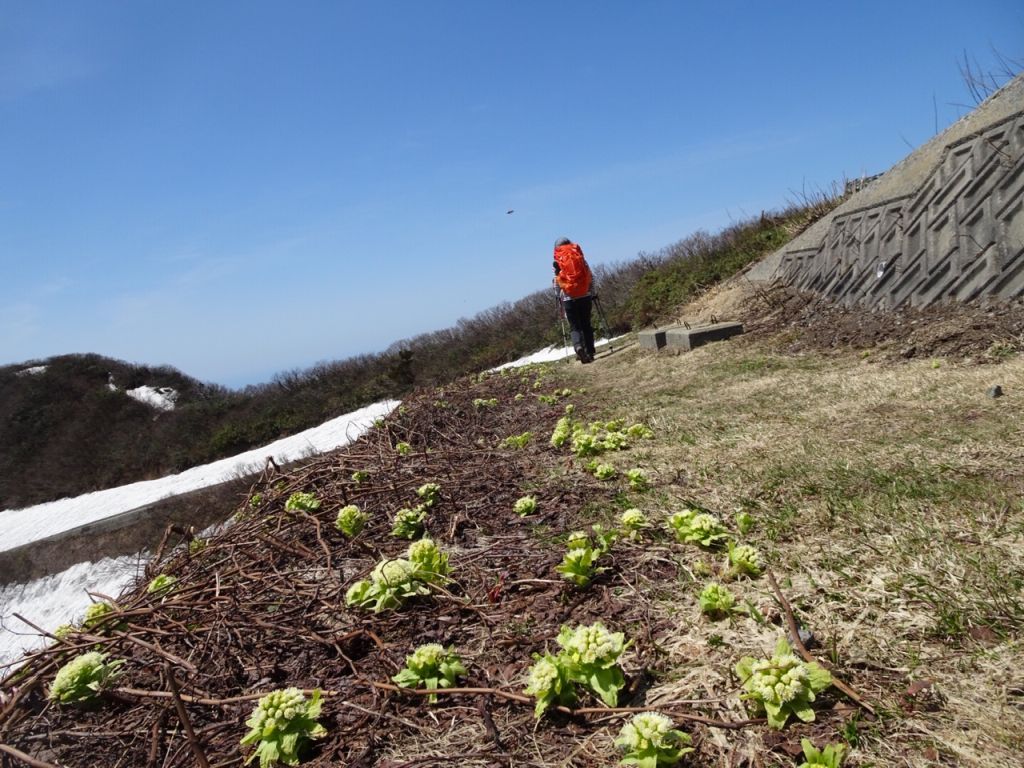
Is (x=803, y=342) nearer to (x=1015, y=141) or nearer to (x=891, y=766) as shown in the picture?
(x=1015, y=141)

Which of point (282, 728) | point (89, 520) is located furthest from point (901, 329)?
point (89, 520)

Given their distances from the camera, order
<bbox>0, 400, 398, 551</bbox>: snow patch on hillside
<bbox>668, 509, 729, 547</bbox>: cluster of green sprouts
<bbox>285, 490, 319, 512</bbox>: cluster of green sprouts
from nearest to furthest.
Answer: <bbox>668, 509, 729, 547</bbox>: cluster of green sprouts, <bbox>285, 490, 319, 512</bbox>: cluster of green sprouts, <bbox>0, 400, 398, 551</bbox>: snow patch on hillside

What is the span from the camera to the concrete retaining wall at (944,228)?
5.94 metres

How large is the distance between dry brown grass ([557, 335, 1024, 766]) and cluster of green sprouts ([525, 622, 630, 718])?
0.16m

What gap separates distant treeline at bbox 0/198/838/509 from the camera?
1582 cm

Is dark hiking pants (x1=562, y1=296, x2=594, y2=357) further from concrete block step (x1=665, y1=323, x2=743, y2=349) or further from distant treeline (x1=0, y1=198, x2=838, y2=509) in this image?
distant treeline (x1=0, y1=198, x2=838, y2=509)

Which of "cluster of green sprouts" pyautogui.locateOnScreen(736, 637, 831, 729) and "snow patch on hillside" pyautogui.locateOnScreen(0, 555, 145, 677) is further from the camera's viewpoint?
"snow patch on hillside" pyautogui.locateOnScreen(0, 555, 145, 677)

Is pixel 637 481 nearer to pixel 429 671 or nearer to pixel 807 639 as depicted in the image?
pixel 807 639

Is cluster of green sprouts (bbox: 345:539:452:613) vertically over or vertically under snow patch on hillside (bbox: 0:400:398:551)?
over

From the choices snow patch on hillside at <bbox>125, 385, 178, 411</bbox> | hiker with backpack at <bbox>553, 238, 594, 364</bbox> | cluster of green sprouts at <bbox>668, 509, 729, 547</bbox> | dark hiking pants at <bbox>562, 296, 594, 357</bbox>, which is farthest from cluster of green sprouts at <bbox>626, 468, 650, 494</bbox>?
snow patch on hillside at <bbox>125, 385, 178, 411</bbox>

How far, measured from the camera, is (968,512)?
2.18m

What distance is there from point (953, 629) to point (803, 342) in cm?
631

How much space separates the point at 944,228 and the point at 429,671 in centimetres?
783

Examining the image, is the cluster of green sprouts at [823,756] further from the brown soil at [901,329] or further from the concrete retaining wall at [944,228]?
the concrete retaining wall at [944,228]
